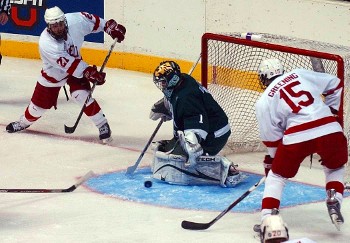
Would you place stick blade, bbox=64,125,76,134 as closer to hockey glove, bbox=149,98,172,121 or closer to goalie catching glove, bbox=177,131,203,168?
hockey glove, bbox=149,98,172,121

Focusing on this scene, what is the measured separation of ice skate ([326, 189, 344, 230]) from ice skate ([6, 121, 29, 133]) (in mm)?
2836

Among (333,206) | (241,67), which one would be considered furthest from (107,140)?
(333,206)

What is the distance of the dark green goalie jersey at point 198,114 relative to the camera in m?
6.72

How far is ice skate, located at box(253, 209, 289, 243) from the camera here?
536 centimetres

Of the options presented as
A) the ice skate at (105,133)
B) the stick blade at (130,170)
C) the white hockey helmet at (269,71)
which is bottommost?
the ice skate at (105,133)

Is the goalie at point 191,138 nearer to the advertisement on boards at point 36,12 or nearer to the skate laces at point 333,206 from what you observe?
the skate laces at point 333,206

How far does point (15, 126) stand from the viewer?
8133 millimetres

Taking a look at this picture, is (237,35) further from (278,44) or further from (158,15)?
(158,15)

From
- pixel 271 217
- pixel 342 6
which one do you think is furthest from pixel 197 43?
pixel 271 217

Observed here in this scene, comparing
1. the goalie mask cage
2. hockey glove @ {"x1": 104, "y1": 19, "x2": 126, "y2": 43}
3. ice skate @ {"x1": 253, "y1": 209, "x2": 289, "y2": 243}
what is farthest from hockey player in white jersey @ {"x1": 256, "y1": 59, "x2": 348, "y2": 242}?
hockey glove @ {"x1": 104, "y1": 19, "x2": 126, "y2": 43}

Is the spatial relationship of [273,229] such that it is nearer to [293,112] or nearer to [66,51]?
[293,112]

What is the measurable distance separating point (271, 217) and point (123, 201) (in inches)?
53.3

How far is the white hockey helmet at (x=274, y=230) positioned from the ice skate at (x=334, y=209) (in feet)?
1.69

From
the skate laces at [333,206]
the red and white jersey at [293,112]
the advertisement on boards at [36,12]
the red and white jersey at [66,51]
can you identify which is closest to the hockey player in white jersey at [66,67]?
the red and white jersey at [66,51]
